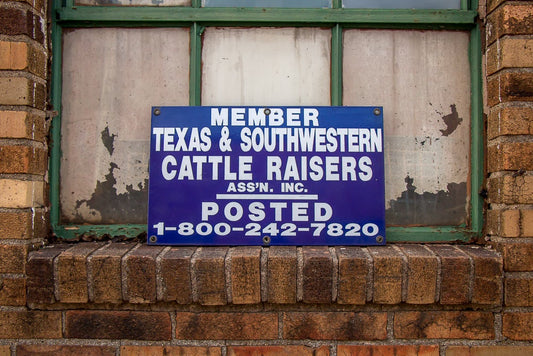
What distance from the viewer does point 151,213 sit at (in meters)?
1.59

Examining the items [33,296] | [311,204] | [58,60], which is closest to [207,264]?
[311,204]

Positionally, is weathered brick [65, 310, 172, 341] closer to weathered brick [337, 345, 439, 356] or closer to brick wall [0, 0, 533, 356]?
brick wall [0, 0, 533, 356]

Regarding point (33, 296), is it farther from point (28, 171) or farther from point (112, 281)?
point (28, 171)

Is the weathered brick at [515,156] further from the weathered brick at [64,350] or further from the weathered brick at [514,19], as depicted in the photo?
the weathered brick at [64,350]

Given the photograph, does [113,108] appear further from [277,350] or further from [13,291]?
[277,350]

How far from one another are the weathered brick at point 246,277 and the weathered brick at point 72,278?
0.57 meters

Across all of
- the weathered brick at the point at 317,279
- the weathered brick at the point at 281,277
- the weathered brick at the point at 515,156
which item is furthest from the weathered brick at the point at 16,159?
the weathered brick at the point at 515,156

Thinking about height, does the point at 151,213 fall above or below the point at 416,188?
below

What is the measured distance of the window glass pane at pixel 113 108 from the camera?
5.49 feet

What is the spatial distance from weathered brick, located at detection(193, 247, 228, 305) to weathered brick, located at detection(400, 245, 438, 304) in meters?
0.71

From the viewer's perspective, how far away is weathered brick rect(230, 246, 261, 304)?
144 cm

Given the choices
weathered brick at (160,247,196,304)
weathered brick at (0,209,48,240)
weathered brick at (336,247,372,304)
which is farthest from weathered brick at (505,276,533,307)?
weathered brick at (0,209,48,240)

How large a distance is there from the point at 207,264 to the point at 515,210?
1.22 metres

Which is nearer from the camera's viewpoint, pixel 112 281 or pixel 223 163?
pixel 112 281
